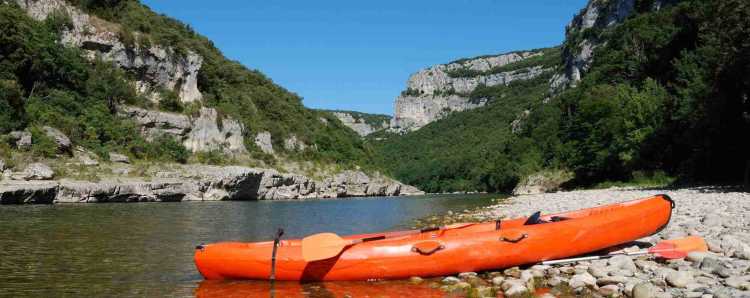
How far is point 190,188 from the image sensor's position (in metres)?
44.8

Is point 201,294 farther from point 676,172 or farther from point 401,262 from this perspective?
point 676,172

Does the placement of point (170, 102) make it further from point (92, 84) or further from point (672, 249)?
point (672, 249)

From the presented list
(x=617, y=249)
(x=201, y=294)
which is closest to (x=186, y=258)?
(x=201, y=294)

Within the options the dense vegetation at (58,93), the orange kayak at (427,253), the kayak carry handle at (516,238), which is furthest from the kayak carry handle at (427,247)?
the dense vegetation at (58,93)

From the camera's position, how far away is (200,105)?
6147 centimetres

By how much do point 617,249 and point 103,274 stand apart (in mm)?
10157

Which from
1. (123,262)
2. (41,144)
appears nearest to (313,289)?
(123,262)

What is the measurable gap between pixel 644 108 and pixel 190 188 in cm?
3649

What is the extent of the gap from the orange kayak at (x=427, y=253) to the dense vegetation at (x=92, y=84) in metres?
35.1

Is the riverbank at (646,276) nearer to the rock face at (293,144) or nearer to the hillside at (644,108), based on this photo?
the hillside at (644,108)

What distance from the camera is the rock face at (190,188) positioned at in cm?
3155

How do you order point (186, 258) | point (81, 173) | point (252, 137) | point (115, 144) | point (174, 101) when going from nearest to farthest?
point (186, 258), point (81, 173), point (115, 144), point (174, 101), point (252, 137)

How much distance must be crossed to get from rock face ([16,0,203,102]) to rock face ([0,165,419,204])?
13.8 m

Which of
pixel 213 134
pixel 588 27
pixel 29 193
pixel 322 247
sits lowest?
pixel 29 193
